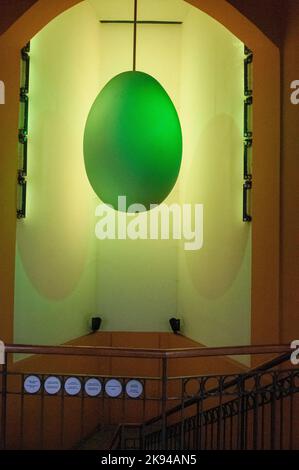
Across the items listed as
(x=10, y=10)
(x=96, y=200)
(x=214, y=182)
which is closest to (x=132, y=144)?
(x=10, y=10)

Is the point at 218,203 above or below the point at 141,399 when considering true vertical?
above

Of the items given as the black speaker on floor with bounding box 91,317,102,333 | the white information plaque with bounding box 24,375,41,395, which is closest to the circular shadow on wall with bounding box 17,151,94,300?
the black speaker on floor with bounding box 91,317,102,333

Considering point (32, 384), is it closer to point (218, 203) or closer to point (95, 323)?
point (218, 203)

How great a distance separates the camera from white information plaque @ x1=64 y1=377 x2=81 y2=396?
3755mm

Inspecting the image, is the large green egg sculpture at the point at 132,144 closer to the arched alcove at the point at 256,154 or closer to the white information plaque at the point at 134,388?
the arched alcove at the point at 256,154

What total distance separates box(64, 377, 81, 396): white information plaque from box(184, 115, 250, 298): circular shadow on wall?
2277mm

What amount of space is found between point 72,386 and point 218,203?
3129mm

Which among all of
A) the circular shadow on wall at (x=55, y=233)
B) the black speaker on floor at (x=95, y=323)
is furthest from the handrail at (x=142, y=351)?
the black speaker on floor at (x=95, y=323)

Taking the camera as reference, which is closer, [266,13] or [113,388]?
[113,388]

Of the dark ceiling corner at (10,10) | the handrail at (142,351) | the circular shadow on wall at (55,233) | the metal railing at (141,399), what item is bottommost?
the metal railing at (141,399)

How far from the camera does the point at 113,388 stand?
371 cm

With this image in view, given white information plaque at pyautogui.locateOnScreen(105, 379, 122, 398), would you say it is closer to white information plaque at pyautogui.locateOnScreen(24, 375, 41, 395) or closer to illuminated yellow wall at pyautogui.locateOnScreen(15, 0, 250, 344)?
white information plaque at pyautogui.locateOnScreen(24, 375, 41, 395)

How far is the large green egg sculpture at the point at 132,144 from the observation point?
13.8ft

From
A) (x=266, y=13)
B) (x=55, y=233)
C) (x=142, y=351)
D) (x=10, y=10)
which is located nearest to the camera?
(x=142, y=351)
